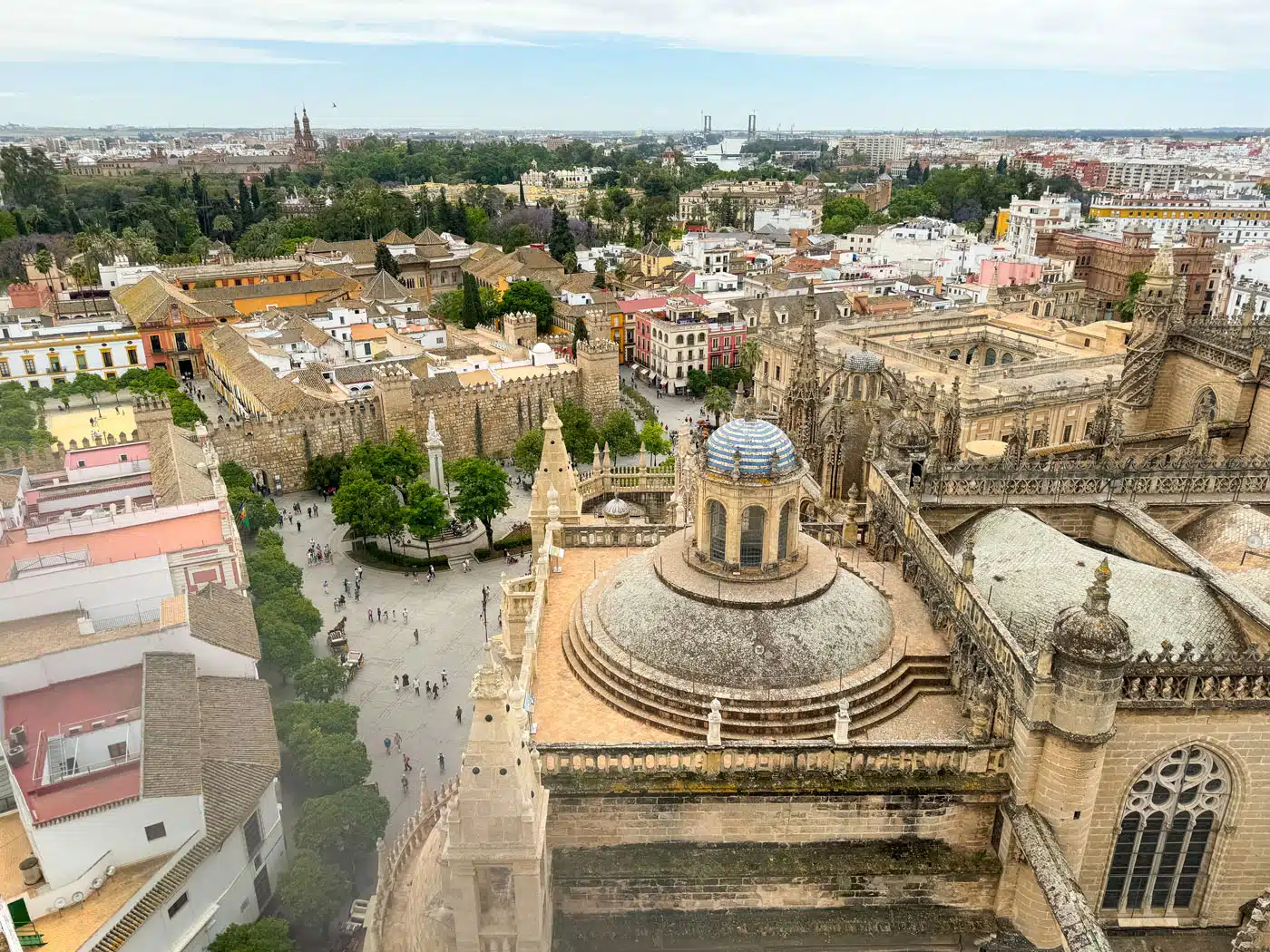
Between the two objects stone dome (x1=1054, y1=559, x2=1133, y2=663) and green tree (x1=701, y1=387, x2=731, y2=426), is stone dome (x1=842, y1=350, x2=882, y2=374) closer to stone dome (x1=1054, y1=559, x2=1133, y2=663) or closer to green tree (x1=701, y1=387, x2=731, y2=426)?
stone dome (x1=1054, y1=559, x2=1133, y2=663)

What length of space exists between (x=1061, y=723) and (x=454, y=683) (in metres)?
26.7

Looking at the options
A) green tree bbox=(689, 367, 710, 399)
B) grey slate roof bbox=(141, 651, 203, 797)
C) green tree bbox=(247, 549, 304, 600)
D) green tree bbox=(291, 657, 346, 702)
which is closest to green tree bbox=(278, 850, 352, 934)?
grey slate roof bbox=(141, 651, 203, 797)

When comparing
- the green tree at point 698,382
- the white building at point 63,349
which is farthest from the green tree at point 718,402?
the white building at point 63,349

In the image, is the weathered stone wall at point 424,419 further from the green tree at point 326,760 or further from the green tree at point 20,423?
the green tree at point 326,760

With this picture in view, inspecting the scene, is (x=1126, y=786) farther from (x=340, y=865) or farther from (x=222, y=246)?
(x=222, y=246)

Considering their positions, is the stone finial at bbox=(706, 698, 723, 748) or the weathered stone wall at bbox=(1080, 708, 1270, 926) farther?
the stone finial at bbox=(706, 698, 723, 748)

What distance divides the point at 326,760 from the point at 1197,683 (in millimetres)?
21981

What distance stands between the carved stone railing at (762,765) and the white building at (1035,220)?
120 meters

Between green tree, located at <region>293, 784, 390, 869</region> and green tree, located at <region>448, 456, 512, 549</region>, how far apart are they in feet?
75.5

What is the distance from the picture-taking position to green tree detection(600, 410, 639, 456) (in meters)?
59.8

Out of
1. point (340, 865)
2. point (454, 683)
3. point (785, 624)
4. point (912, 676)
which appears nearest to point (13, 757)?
point (340, 865)

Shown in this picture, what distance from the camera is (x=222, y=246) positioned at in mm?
127938

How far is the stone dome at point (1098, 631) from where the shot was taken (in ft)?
39.6

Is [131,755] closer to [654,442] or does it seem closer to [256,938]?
[256,938]
